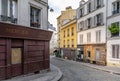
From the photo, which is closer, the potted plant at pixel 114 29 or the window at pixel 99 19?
the potted plant at pixel 114 29

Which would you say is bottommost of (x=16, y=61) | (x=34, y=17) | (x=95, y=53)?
(x=95, y=53)

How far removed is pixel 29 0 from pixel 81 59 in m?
22.8

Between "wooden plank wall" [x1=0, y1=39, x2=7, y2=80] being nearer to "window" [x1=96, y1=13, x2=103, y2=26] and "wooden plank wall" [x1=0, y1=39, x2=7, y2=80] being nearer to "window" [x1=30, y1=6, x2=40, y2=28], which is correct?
"window" [x1=30, y1=6, x2=40, y2=28]

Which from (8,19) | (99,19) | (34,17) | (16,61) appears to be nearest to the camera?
(8,19)

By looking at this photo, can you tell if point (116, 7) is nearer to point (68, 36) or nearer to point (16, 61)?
point (16, 61)

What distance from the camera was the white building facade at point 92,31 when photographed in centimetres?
2910

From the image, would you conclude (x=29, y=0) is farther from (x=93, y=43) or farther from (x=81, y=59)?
(x=81, y=59)

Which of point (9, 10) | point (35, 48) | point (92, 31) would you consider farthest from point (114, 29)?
point (9, 10)

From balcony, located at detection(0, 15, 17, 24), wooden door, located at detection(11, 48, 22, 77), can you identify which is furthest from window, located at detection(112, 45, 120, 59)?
balcony, located at detection(0, 15, 17, 24)

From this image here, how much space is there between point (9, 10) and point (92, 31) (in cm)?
1985

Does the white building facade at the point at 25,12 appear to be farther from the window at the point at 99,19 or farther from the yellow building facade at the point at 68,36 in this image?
the yellow building facade at the point at 68,36

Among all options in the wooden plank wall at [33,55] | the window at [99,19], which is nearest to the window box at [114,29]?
the window at [99,19]

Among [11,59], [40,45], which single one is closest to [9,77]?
[11,59]

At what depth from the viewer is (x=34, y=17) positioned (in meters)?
17.4
